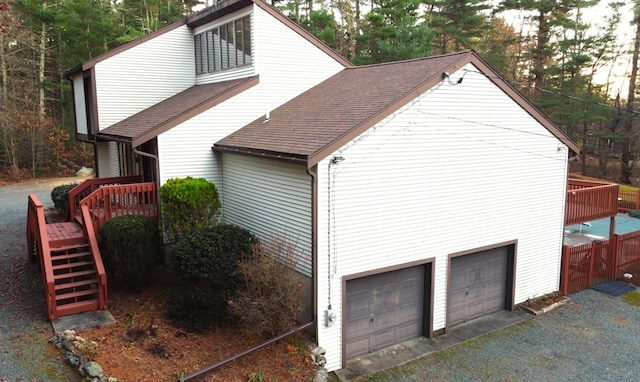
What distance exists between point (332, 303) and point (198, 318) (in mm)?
2880

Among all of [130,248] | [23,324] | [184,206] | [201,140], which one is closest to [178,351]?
[130,248]

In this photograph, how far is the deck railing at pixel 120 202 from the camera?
11.5 metres

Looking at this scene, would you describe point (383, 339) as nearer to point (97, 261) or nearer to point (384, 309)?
point (384, 309)

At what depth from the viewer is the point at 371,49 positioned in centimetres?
3347

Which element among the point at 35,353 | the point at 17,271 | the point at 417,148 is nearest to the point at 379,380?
the point at 417,148

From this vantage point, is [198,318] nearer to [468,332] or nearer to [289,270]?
[289,270]

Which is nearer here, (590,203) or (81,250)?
(81,250)

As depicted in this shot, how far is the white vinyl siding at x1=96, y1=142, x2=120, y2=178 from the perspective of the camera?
57.7 feet

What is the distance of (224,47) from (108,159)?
7068mm

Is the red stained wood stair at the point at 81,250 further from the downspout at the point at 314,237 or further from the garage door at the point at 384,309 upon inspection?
the garage door at the point at 384,309

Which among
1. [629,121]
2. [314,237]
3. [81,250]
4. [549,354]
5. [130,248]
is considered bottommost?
[549,354]

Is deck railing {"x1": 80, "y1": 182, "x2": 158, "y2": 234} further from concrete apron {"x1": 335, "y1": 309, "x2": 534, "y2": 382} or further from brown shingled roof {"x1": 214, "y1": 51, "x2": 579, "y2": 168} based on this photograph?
concrete apron {"x1": 335, "y1": 309, "x2": 534, "y2": 382}

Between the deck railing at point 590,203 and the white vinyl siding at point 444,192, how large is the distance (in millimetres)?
1217

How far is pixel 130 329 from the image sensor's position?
361 inches
